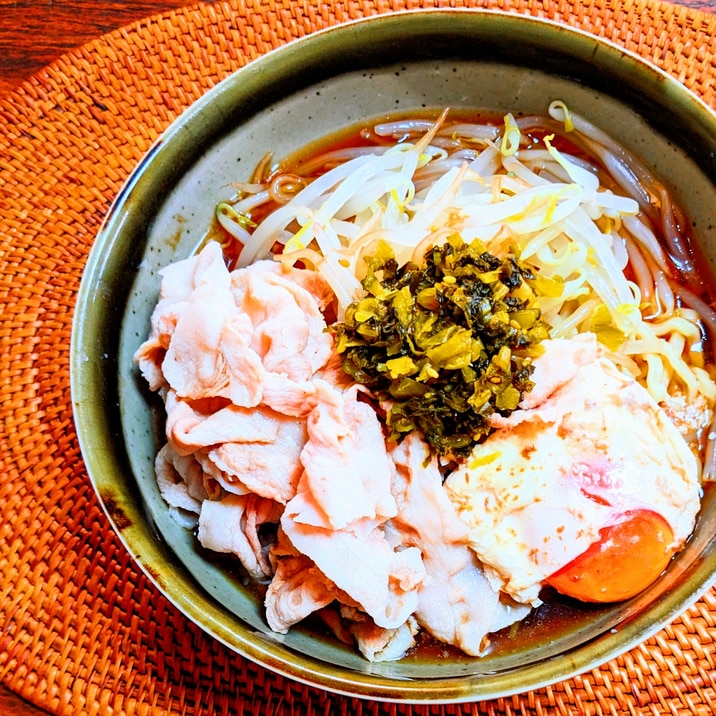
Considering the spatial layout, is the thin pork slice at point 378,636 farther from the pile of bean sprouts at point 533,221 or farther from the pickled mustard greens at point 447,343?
the pile of bean sprouts at point 533,221

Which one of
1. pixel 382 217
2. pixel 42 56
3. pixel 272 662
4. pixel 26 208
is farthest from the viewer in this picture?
pixel 42 56

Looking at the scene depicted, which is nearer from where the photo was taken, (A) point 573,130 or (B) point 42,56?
(A) point 573,130

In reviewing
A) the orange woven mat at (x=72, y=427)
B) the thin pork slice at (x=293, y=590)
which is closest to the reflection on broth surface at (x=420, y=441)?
the thin pork slice at (x=293, y=590)

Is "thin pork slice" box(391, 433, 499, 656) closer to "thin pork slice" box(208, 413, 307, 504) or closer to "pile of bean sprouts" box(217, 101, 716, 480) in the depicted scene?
"thin pork slice" box(208, 413, 307, 504)

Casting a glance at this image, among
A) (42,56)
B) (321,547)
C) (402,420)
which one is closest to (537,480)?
(402,420)

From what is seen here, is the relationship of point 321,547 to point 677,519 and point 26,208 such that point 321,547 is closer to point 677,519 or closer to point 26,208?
point 677,519

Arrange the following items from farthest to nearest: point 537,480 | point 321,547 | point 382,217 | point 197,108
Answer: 1. point 382,217
2. point 197,108
3. point 537,480
4. point 321,547
